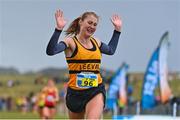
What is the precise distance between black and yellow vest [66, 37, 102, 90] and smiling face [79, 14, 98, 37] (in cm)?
16

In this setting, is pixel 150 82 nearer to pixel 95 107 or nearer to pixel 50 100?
pixel 50 100

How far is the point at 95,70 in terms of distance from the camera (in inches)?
337

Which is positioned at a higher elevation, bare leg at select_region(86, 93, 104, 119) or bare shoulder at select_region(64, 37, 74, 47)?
bare shoulder at select_region(64, 37, 74, 47)

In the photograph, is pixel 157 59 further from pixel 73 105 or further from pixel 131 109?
pixel 73 105

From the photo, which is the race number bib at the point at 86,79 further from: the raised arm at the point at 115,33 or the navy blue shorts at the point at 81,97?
the raised arm at the point at 115,33

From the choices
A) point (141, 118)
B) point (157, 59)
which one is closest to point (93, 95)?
point (141, 118)

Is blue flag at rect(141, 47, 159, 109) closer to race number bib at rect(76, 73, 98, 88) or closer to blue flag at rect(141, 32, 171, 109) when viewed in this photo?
blue flag at rect(141, 32, 171, 109)

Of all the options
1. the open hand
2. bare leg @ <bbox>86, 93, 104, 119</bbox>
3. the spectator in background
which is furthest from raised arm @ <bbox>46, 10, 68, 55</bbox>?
the spectator in background

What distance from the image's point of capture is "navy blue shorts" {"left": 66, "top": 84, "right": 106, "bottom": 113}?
8484mm

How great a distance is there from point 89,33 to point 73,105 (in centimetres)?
100

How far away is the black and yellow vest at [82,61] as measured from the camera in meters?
8.46

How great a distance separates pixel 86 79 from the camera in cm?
845

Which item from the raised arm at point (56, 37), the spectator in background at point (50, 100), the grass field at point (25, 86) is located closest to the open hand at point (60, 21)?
the raised arm at point (56, 37)

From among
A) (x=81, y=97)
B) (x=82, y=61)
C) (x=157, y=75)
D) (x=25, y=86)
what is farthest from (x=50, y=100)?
(x=25, y=86)
